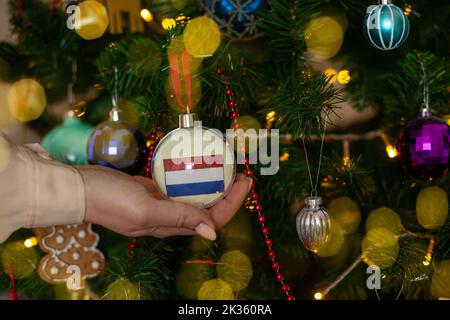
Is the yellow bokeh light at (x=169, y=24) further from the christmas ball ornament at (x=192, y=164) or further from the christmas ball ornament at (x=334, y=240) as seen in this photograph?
the christmas ball ornament at (x=334, y=240)

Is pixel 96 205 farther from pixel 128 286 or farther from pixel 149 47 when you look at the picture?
pixel 149 47

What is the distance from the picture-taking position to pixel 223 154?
0.59 meters

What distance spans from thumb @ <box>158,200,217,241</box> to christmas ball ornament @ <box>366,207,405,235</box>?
0.77ft

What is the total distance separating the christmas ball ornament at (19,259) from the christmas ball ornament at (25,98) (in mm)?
254

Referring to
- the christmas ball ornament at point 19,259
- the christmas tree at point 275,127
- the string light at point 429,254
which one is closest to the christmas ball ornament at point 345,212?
the christmas tree at point 275,127

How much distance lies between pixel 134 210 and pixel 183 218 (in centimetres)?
5

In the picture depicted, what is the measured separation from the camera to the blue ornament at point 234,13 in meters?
Answer: 0.73

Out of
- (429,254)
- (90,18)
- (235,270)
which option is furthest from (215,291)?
(90,18)

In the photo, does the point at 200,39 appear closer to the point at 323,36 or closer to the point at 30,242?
the point at 323,36

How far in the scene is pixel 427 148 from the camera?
25.3 inches

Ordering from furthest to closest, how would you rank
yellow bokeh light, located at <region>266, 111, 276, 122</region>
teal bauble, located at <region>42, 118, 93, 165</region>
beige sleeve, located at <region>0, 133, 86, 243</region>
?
teal bauble, located at <region>42, 118, 93, 165</region> < yellow bokeh light, located at <region>266, 111, 276, 122</region> < beige sleeve, located at <region>0, 133, 86, 243</region>

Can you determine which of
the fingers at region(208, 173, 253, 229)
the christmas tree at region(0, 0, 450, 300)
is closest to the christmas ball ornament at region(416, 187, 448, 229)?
the christmas tree at region(0, 0, 450, 300)

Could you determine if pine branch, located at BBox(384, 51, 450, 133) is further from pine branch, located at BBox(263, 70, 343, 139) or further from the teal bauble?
the teal bauble

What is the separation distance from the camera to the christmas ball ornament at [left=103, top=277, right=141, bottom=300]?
66 cm
